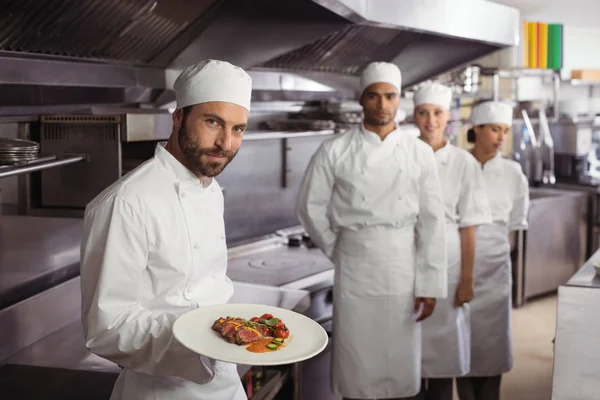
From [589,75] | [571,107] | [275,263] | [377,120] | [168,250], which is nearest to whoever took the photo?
[168,250]

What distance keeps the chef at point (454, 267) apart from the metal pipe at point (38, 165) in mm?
1646

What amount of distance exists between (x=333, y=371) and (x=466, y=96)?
3.40m

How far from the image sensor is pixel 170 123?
104 inches

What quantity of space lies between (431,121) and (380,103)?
0.64m

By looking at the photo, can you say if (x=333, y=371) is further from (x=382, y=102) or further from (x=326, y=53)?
(x=326, y=53)

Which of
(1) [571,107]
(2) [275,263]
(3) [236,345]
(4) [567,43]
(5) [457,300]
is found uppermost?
(4) [567,43]

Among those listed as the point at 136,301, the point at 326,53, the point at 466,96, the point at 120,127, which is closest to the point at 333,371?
the point at 120,127

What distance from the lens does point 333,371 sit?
9.33 ft

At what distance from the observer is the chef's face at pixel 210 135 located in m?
1.56

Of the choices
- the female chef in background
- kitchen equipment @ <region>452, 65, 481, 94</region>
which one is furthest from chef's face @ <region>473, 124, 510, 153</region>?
kitchen equipment @ <region>452, 65, 481, 94</region>

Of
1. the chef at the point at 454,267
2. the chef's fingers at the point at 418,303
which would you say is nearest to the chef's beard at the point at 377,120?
the chef at the point at 454,267

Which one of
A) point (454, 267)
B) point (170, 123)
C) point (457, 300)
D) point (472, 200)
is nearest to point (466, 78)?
point (472, 200)

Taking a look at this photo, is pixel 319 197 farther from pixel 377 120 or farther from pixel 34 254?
pixel 34 254

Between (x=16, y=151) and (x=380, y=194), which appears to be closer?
(x=16, y=151)
